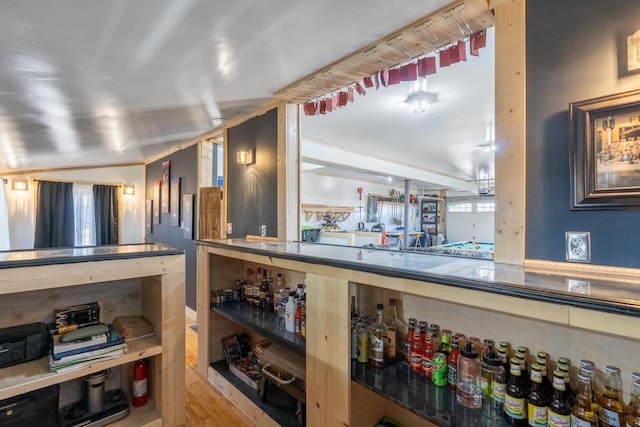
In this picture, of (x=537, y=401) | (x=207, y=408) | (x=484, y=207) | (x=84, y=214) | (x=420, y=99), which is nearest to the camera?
(x=537, y=401)

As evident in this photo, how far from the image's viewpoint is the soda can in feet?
4.12

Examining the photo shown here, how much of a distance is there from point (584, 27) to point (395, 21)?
2.59 feet

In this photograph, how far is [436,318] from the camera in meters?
1.43

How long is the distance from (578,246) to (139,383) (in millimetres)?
2186

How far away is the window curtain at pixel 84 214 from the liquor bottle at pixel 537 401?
691 cm

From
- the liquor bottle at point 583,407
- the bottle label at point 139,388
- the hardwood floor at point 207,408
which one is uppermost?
the liquor bottle at point 583,407

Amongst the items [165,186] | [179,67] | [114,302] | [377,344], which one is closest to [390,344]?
[377,344]

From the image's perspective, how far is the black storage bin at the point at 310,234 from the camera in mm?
6582

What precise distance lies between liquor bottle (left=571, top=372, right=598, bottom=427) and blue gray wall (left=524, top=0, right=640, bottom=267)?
16.7 inches

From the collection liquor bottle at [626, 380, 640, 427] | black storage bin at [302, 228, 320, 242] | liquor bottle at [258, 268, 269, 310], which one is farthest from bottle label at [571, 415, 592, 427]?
black storage bin at [302, 228, 320, 242]

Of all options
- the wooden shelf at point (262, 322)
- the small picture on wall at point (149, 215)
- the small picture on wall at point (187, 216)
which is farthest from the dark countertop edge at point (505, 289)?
the small picture on wall at point (149, 215)

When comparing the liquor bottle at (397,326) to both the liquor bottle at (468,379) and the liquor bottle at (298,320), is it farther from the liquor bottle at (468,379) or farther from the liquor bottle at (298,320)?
the liquor bottle at (298,320)

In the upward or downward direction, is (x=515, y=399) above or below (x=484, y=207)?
below

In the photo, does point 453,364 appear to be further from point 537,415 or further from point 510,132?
point 510,132
